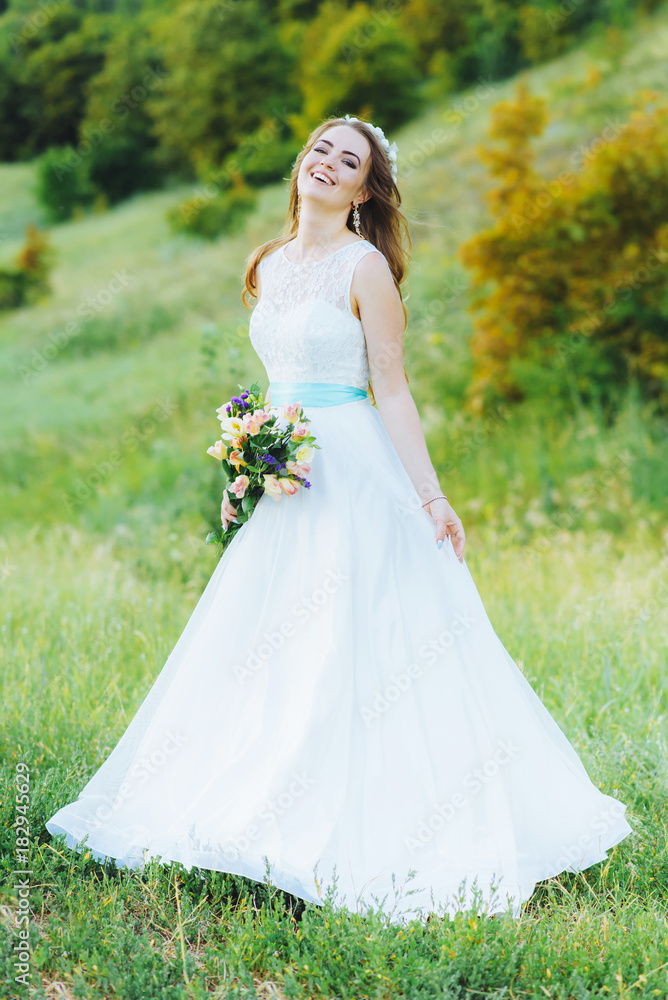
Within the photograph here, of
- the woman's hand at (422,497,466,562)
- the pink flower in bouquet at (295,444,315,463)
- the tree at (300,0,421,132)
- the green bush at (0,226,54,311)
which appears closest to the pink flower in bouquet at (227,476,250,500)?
the pink flower in bouquet at (295,444,315,463)

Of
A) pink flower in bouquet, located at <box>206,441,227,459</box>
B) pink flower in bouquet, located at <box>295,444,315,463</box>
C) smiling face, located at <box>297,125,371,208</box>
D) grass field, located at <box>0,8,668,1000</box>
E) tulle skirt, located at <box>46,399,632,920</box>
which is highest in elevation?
smiling face, located at <box>297,125,371,208</box>

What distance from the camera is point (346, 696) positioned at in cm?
288

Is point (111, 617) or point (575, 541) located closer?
point (111, 617)

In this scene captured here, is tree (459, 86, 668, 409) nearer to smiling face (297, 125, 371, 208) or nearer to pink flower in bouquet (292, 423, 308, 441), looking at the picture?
smiling face (297, 125, 371, 208)

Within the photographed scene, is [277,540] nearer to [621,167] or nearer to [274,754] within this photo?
[274,754]

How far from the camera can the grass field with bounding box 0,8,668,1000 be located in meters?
2.59

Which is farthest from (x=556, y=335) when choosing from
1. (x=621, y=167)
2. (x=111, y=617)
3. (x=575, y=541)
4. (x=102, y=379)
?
(x=102, y=379)


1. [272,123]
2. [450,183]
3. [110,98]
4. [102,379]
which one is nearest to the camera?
[102,379]

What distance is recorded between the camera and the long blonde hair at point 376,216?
11.2 feet

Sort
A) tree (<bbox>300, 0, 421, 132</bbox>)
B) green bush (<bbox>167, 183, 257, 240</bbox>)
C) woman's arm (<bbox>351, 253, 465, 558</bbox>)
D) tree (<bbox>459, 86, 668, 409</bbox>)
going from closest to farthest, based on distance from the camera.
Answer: woman's arm (<bbox>351, 253, 465, 558</bbox>) < tree (<bbox>459, 86, 668, 409</bbox>) < green bush (<bbox>167, 183, 257, 240</bbox>) < tree (<bbox>300, 0, 421, 132</bbox>)

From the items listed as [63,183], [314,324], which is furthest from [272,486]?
[63,183]

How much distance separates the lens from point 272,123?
21750mm

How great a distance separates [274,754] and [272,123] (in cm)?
2143

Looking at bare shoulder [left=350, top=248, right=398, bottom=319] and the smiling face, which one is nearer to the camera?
bare shoulder [left=350, top=248, right=398, bottom=319]
